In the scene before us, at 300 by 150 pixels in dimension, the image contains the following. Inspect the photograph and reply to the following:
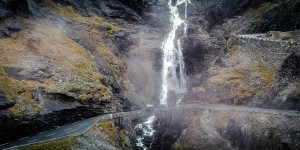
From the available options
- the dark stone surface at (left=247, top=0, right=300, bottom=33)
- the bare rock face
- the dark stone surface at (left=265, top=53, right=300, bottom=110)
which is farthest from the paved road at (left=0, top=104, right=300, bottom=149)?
the dark stone surface at (left=247, top=0, right=300, bottom=33)

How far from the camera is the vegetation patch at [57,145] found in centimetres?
3725

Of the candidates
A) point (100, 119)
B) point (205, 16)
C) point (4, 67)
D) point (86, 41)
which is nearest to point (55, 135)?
point (100, 119)

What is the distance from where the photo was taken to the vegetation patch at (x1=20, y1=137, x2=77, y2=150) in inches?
1467

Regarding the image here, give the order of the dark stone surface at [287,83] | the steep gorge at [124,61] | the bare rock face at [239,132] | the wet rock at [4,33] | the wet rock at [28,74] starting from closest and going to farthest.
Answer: the bare rock face at [239,132]
the steep gorge at [124,61]
the wet rock at [28,74]
the dark stone surface at [287,83]
the wet rock at [4,33]

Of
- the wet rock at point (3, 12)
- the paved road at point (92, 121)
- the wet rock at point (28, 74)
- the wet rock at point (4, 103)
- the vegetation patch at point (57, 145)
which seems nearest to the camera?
the vegetation patch at point (57, 145)

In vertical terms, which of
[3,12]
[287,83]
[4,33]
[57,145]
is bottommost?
[57,145]

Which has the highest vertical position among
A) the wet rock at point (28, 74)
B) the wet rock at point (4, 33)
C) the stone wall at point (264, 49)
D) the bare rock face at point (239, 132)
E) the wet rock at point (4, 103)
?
the wet rock at point (4, 33)

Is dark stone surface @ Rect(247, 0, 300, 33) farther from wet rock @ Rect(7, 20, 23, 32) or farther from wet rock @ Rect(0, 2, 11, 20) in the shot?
wet rock @ Rect(0, 2, 11, 20)

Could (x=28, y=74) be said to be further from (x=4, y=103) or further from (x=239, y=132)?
(x=239, y=132)

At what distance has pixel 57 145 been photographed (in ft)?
125

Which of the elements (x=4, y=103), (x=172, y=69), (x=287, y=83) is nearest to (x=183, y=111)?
(x=287, y=83)

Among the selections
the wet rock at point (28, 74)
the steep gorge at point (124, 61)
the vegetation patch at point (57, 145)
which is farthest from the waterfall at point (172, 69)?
the vegetation patch at point (57, 145)

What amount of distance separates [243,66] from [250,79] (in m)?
5.18

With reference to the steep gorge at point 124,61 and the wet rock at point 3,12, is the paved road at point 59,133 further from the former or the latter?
the wet rock at point 3,12
